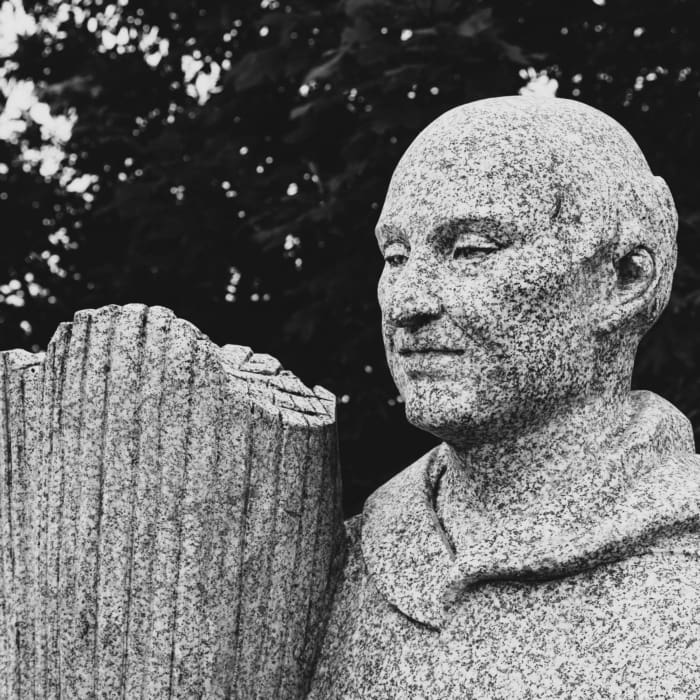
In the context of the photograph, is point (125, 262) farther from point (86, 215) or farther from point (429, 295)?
point (429, 295)

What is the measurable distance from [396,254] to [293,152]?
11.7 ft

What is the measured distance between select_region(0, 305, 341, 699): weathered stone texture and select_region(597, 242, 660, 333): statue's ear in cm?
76

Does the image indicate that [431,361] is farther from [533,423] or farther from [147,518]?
[147,518]

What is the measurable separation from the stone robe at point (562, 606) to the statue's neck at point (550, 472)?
0.02 meters

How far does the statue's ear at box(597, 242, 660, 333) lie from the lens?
2980 mm

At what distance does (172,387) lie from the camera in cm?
303

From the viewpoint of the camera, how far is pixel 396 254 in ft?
10.2

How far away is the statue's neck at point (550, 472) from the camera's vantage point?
292 cm

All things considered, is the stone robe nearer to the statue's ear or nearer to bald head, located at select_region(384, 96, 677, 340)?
the statue's ear

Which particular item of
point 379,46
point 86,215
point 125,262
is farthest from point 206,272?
point 379,46

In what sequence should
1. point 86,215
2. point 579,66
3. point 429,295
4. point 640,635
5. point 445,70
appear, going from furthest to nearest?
point 86,215, point 579,66, point 445,70, point 429,295, point 640,635

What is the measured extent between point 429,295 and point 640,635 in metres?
0.83

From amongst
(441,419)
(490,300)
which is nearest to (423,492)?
(441,419)

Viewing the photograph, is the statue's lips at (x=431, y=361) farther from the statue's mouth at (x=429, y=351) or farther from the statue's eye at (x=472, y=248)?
the statue's eye at (x=472, y=248)
